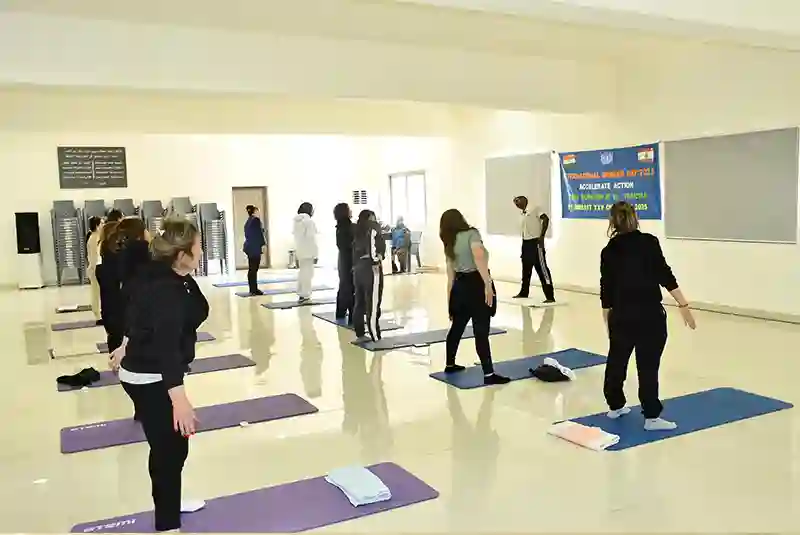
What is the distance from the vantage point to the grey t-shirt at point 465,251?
514 cm

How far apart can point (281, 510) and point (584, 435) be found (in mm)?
1761

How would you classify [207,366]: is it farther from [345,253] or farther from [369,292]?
[345,253]

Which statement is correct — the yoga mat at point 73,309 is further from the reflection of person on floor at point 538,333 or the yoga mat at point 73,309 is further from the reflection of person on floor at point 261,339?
the reflection of person on floor at point 538,333

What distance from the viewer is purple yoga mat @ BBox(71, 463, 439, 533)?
312 cm

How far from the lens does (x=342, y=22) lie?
6742mm

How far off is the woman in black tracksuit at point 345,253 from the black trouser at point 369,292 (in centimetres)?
76

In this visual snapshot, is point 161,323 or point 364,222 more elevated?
point 364,222

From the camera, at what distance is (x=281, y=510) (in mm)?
3277

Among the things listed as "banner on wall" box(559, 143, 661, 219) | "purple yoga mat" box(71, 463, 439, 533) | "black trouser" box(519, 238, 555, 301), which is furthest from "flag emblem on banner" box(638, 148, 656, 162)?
"purple yoga mat" box(71, 463, 439, 533)

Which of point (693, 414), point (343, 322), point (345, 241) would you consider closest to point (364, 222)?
point (345, 241)

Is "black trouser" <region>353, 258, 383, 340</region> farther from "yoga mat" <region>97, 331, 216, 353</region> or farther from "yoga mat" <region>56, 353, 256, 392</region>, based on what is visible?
"yoga mat" <region>97, 331, 216, 353</region>

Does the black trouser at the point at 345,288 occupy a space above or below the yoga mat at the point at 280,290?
above

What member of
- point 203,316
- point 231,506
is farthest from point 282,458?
point 203,316

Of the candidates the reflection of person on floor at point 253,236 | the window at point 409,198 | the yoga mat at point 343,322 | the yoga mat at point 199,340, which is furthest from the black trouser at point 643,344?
the window at point 409,198
